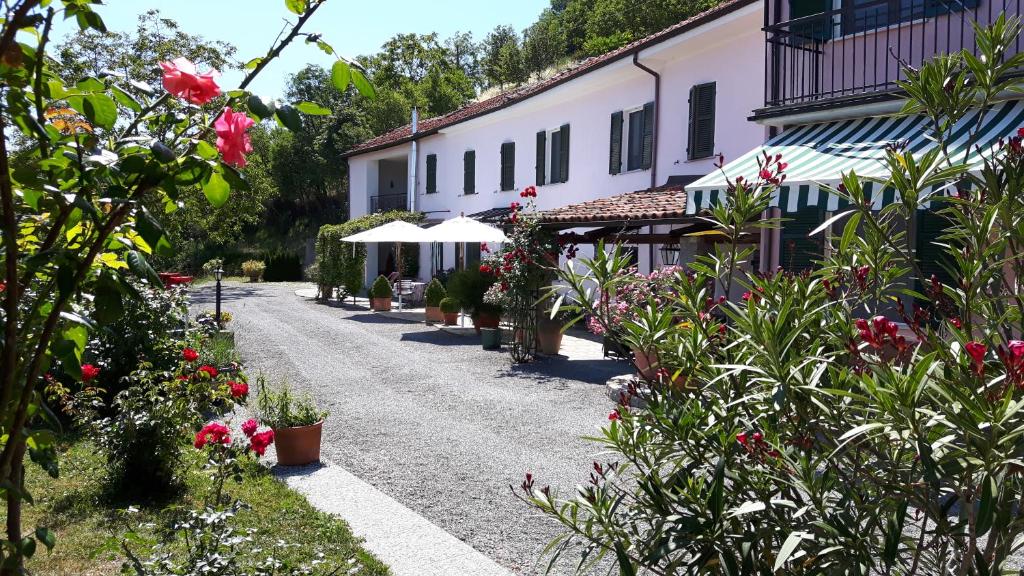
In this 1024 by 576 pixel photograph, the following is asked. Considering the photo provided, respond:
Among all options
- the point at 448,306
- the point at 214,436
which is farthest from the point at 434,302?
the point at 214,436

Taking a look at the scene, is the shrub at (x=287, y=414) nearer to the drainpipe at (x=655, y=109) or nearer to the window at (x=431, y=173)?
the drainpipe at (x=655, y=109)

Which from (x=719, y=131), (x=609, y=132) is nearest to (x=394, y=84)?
(x=609, y=132)

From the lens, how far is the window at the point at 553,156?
20.9 meters

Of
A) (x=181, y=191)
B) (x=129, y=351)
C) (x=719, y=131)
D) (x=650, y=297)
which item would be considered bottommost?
Answer: (x=129, y=351)

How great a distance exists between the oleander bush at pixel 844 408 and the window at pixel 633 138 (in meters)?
14.7

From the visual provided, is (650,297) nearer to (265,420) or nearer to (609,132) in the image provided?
(265,420)

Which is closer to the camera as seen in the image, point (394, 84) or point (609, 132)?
point (609, 132)

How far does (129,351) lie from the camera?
9430mm

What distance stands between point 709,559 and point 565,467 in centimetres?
504

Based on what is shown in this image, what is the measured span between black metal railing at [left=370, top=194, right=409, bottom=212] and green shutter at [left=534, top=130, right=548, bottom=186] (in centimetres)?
1098

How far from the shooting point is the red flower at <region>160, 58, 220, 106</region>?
189cm

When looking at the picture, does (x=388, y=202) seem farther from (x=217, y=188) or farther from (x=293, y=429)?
(x=217, y=188)

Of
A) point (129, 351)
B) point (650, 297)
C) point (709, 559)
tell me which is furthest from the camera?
point (129, 351)

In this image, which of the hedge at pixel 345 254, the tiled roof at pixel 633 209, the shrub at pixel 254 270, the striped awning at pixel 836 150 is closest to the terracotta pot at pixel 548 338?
the tiled roof at pixel 633 209
